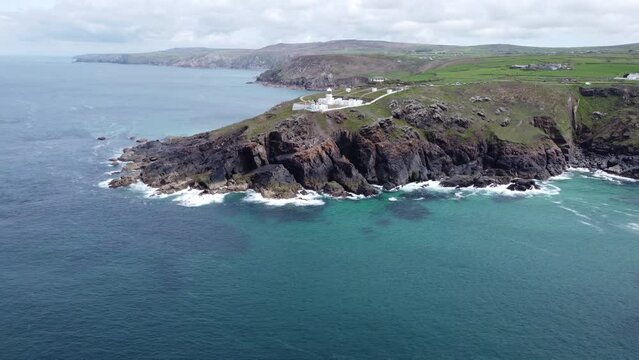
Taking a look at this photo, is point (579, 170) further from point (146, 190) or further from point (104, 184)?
point (104, 184)

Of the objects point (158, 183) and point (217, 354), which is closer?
point (217, 354)

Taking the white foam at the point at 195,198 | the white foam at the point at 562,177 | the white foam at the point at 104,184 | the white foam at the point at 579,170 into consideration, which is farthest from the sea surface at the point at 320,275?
the white foam at the point at 579,170

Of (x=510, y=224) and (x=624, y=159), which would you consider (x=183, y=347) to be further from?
(x=624, y=159)

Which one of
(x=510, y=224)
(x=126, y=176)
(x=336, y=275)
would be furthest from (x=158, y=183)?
(x=510, y=224)

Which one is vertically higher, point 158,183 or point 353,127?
point 353,127

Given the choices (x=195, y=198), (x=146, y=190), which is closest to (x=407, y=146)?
(x=195, y=198)

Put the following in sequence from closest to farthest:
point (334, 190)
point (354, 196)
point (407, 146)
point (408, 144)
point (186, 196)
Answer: point (186, 196), point (354, 196), point (334, 190), point (407, 146), point (408, 144)

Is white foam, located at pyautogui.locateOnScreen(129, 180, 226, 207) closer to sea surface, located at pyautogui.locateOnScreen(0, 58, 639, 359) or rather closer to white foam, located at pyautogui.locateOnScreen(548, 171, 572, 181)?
sea surface, located at pyautogui.locateOnScreen(0, 58, 639, 359)
